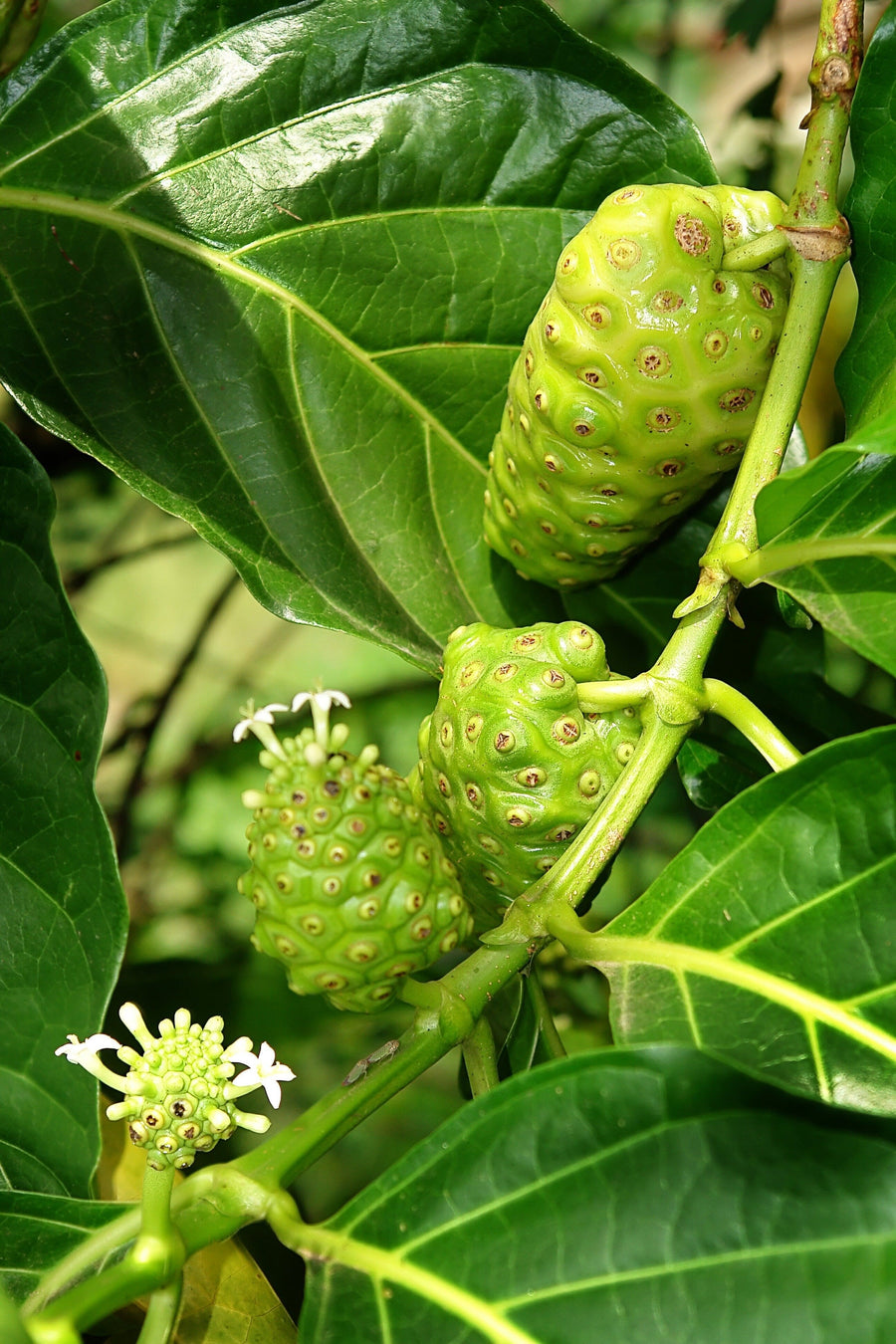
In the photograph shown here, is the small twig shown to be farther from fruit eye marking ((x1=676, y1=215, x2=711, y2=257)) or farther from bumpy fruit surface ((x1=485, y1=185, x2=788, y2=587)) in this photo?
fruit eye marking ((x1=676, y1=215, x2=711, y2=257))

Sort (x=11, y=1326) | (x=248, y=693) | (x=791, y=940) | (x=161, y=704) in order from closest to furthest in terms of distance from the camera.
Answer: (x=11, y=1326), (x=791, y=940), (x=161, y=704), (x=248, y=693)

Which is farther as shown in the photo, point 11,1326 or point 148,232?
point 148,232

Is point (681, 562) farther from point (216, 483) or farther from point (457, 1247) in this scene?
point (457, 1247)

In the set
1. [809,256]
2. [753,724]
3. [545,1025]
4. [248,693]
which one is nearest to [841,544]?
[753,724]

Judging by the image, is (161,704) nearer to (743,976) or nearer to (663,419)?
(663,419)

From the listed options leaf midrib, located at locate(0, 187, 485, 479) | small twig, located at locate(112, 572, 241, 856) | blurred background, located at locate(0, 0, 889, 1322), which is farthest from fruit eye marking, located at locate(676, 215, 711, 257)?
small twig, located at locate(112, 572, 241, 856)

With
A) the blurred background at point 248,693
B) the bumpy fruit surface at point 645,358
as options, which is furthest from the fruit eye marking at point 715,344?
the blurred background at point 248,693

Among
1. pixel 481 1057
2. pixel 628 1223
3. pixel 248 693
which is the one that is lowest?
pixel 248 693

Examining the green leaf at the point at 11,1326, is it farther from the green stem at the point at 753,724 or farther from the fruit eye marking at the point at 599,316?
the fruit eye marking at the point at 599,316
